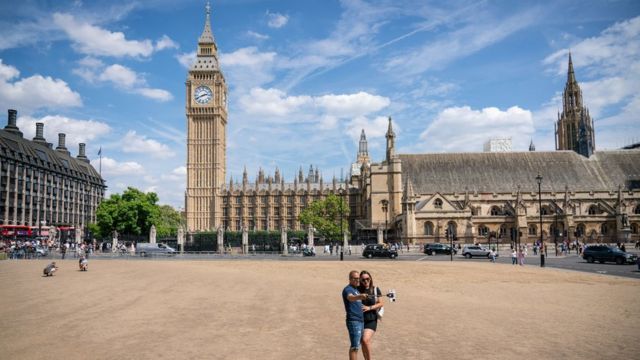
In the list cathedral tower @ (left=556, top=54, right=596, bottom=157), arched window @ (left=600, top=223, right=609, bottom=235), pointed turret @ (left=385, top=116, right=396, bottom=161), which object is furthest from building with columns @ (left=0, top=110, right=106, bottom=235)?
cathedral tower @ (left=556, top=54, right=596, bottom=157)

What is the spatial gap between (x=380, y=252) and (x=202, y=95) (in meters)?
71.9

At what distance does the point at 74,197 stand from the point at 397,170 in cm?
6715

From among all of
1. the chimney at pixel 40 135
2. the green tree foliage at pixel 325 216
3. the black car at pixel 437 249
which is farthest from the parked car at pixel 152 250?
the chimney at pixel 40 135

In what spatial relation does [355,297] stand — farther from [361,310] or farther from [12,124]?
[12,124]

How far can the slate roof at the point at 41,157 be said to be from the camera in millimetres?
75562

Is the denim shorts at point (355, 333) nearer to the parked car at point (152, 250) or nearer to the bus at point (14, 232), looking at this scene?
the parked car at point (152, 250)

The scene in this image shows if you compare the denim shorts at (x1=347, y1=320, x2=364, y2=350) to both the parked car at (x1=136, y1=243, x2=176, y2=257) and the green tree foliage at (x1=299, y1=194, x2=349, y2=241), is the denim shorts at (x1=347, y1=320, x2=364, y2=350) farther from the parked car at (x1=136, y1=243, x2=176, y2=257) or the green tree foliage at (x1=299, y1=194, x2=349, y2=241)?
the green tree foliage at (x1=299, y1=194, x2=349, y2=241)

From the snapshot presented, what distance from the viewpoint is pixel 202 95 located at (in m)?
101

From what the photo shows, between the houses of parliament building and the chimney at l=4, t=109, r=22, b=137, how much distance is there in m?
31.0

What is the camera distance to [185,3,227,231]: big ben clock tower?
99.9 meters

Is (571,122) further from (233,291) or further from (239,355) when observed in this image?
(239,355)

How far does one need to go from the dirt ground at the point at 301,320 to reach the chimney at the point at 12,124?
257 feet

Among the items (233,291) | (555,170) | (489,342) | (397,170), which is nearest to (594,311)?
(489,342)

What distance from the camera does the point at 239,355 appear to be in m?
8.80
